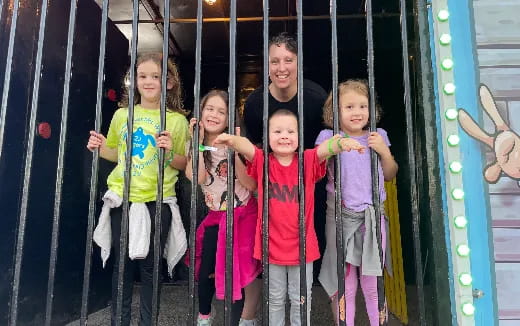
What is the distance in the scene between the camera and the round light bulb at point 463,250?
1.92 metres

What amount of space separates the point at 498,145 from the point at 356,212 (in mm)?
743

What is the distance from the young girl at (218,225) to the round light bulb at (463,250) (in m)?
1.05

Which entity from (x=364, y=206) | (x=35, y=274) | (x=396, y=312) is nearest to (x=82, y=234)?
(x=35, y=274)

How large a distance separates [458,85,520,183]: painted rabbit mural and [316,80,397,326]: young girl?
0.39 m

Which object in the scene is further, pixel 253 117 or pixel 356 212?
Result: pixel 253 117

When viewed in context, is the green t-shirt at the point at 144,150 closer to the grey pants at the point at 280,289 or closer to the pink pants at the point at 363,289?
the grey pants at the point at 280,289

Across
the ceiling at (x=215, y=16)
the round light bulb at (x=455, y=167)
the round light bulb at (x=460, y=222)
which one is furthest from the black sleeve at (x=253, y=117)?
the ceiling at (x=215, y=16)

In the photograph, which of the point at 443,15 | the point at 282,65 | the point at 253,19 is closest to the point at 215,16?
the point at 253,19

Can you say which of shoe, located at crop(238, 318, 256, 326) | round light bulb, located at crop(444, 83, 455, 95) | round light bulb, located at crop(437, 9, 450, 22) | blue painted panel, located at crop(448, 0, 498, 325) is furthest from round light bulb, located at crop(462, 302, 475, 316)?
round light bulb, located at crop(437, 9, 450, 22)

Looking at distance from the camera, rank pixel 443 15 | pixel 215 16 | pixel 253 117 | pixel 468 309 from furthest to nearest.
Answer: pixel 215 16
pixel 253 117
pixel 443 15
pixel 468 309

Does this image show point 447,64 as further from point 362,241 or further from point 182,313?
point 182,313

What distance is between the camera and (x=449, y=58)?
2070mm

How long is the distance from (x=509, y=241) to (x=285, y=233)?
1.03 meters

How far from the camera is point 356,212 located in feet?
7.52
